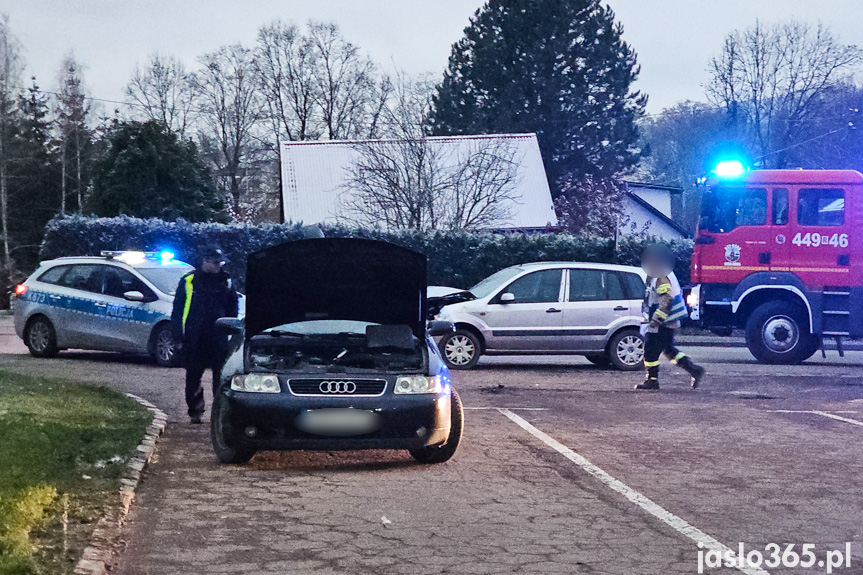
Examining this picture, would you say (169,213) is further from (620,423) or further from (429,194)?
(620,423)

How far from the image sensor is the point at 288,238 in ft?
96.4

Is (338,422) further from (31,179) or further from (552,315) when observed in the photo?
(31,179)

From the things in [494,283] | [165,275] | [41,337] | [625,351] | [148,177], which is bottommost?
[625,351]

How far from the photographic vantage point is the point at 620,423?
36.7 feet

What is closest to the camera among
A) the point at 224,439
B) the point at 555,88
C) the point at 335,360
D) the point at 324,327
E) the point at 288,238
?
the point at 224,439

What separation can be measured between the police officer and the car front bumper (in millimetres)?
2349

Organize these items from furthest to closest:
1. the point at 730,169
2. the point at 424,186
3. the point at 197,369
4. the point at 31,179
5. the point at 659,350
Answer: the point at 31,179
the point at 424,186
the point at 730,169
the point at 659,350
the point at 197,369

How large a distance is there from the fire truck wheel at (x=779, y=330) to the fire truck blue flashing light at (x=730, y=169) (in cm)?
228

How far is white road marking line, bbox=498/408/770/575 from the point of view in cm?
587

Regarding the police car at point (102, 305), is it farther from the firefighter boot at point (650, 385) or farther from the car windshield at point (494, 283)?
the firefighter boot at point (650, 385)

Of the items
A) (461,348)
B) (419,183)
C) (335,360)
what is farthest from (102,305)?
(419,183)

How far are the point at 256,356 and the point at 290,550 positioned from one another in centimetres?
272

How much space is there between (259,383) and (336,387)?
57 centimetres

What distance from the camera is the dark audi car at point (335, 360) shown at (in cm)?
794
